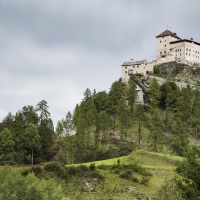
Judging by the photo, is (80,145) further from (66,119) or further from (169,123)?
(169,123)

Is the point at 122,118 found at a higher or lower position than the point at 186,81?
lower

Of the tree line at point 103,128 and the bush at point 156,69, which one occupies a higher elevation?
the bush at point 156,69

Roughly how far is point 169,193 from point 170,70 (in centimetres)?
8371

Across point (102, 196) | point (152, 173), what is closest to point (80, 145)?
point (152, 173)

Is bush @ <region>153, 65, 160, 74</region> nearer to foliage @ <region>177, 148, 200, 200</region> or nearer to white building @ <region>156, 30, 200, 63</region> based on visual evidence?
white building @ <region>156, 30, 200, 63</region>

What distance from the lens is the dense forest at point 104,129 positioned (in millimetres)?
72625

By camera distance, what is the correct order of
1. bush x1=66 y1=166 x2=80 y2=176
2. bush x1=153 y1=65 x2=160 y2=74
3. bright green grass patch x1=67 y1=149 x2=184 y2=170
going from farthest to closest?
bush x1=153 y1=65 x2=160 y2=74
bright green grass patch x1=67 y1=149 x2=184 y2=170
bush x1=66 y1=166 x2=80 y2=176

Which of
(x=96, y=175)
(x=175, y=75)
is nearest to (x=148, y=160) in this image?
(x=96, y=175)

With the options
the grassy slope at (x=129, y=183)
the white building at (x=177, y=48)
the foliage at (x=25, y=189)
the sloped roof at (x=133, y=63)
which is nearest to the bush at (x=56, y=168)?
the grassy slope at (x=129, y=183)

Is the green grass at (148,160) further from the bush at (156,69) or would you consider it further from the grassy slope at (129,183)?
the bush at (156,69)

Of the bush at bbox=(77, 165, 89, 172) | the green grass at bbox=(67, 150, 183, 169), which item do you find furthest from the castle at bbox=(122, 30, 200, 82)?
the bush at bbox=(77, 165, 89, 172)

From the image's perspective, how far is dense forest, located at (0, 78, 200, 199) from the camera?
72.6 metres

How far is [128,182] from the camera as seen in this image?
5150cm

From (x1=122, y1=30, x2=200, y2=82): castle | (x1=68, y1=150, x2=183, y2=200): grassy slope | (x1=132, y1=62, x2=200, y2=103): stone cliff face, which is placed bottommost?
(x1=68, y1=150, x2=183, y2=200): grassy slope
